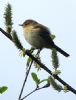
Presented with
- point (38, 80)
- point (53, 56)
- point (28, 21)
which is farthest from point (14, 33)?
point (28, 21)

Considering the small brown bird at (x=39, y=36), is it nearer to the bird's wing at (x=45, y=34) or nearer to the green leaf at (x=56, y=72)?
the bird's wing at (x=45, y=34)

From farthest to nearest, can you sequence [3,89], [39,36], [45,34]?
Answer: 1. [39,36]
2. [45,34]
3. [3,89]

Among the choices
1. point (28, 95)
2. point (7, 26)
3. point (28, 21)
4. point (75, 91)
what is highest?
point (7, 26)

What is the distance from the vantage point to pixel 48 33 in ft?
12.2

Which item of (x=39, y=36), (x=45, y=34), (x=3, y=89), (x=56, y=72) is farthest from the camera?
(x=39, y=36)

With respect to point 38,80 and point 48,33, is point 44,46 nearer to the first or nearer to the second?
point 48,33

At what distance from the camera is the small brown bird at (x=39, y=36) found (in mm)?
3703

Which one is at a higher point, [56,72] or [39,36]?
[56,72]

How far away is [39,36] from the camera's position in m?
3.98

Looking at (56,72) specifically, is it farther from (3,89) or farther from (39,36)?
(39,36)

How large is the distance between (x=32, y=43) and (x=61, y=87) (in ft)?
4.12

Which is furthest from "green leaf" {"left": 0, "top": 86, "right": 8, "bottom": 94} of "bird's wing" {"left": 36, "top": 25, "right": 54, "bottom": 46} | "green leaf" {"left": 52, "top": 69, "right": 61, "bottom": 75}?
"bird's wing" {"left": 36, "top": 25, "right": 54, "bottom": 46}

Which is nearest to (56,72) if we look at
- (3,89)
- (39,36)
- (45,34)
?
(3,89)

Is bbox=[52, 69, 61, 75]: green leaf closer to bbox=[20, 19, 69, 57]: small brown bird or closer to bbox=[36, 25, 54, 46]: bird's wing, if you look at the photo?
Answer: bbox=[20, 19, 69, 57]: small brown bird
